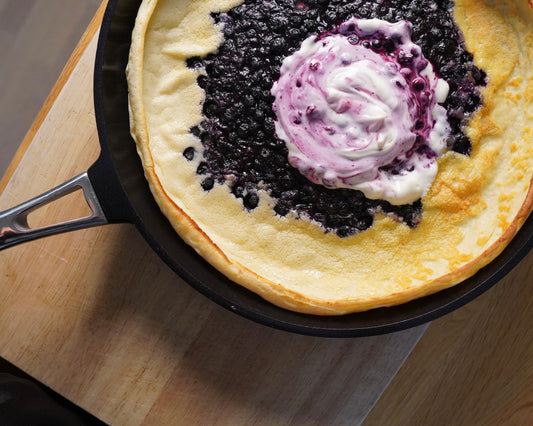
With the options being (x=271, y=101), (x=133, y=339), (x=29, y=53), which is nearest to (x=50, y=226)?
(x=133, y=339)

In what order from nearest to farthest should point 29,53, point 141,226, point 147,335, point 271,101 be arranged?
point 141,226
point 271,101
point 147,335
point 29,53

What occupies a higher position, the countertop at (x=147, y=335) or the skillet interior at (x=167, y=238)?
the skillet interior at (x=167, y=238)

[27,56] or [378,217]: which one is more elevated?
[378,217]

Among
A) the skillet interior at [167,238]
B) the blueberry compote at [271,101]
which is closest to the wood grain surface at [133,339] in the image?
the skillet interior at [167,238]

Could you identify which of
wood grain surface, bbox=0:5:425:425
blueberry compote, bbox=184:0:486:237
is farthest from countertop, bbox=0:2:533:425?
blueberry compote, bbox=184:0:486:237

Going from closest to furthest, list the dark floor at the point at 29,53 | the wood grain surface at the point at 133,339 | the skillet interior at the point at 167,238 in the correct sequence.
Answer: the skillet interior at the point at 167,238
the wood grain surface at the point at 133,339
the dark floor at the point at 29,53

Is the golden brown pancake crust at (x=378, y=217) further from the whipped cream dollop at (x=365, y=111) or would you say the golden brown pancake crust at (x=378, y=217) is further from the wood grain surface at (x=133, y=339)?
the wood grain surface at (x=133, y=339)

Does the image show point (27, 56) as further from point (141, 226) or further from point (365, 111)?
point (365, 111)
